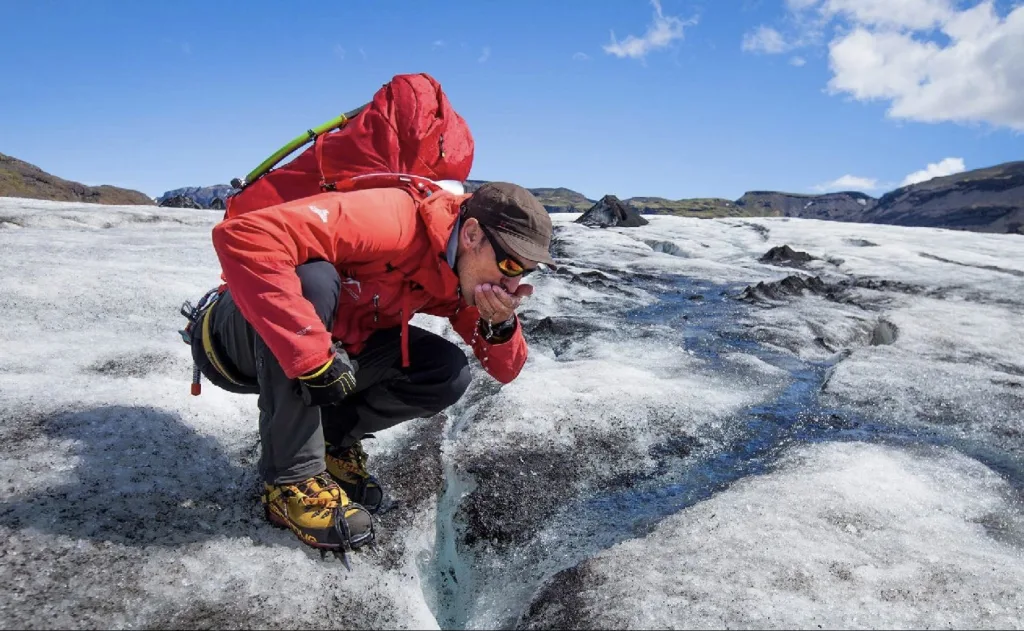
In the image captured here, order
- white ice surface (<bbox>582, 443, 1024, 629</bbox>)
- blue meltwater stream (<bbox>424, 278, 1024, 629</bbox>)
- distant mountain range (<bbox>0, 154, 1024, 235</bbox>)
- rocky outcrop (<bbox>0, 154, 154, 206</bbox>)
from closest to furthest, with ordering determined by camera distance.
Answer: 1. white ice surface (<bbox>582, 443, 1024, 629</bbox>)
2. blue meltwater stream (<bbox>424, 278, 1024, 629</bbox>)
3. rocky outcrop (<bbox>0, 154, 154, 206</bbox>)
4. distant mountain range (<bbox>0, 154, 1024, 235</bbox>)

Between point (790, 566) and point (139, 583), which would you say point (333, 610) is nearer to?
point (139, 583)

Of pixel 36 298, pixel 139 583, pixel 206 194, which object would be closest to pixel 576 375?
pixel 139 583

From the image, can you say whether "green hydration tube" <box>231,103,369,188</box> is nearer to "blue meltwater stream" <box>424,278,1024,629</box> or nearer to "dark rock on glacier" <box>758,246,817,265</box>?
"blue meltwater stream" <box>424,278,1024,629</box>

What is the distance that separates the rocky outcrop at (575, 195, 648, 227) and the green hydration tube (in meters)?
19.2

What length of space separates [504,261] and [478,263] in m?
0.11

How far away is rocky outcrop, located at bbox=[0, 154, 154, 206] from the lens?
241ft

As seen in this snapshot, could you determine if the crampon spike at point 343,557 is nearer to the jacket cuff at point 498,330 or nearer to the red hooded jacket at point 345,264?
the red hooded jacket at point 345,264

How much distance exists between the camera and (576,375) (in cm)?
458

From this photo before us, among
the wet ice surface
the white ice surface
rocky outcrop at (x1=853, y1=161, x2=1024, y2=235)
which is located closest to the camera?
the white ice surface

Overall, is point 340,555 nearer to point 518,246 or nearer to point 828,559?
point 518,246

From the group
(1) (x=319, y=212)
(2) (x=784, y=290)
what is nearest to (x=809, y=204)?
(2) (x=784, y=290)

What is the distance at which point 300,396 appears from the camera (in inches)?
94.0

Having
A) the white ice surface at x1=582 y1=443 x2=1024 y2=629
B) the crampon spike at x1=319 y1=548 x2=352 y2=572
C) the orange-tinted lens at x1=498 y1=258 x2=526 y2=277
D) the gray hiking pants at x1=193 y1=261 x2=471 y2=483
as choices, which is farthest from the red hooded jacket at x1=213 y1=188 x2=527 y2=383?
the white ice surface at x1=582 y1=443 x2=1024 y2=629

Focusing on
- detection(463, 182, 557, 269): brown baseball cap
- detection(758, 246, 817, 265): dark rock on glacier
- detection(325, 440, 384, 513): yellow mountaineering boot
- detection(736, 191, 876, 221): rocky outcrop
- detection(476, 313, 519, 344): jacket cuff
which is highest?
detection(736, 191, 876, 221): rocky outcrop
